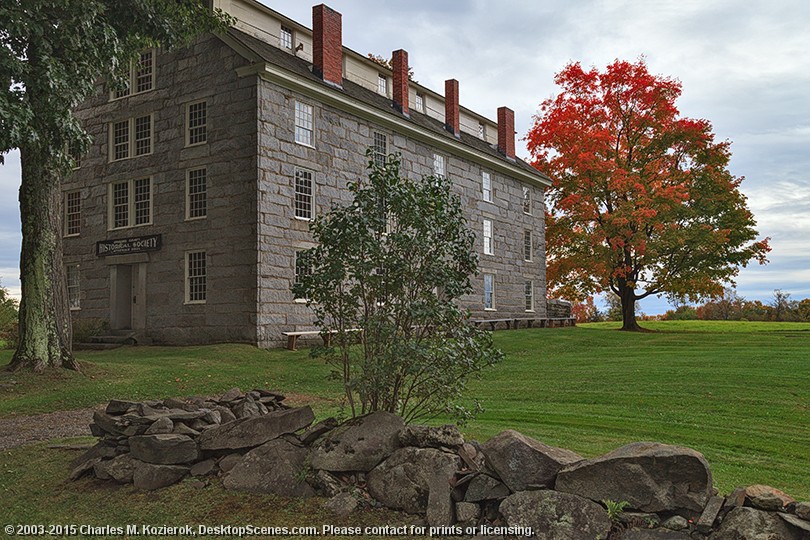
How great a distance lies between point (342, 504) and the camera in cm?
672

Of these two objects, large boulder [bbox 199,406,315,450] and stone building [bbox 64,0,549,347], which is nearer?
large boulder [bbox 199,406,315,450]

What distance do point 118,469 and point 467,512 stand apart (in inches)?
162

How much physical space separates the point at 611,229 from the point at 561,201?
3626mm

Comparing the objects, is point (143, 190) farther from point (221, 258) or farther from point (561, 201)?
point (561, 201)

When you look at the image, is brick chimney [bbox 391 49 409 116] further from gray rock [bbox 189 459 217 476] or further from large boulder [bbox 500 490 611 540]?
large boulder [bbox 500 490 611 540]

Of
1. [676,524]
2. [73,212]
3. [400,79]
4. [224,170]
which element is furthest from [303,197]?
[676,524]

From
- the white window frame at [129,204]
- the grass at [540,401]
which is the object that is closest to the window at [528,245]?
the grass at [540,401]

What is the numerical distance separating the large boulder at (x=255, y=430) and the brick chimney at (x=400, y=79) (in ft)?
77.6

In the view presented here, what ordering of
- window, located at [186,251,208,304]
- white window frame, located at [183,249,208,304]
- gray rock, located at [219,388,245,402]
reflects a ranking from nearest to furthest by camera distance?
1. gray rock, located at [219,388,245,402]
2. white window frame, located at [183,249,208,304]
3. window, located at [186,251,208,304]

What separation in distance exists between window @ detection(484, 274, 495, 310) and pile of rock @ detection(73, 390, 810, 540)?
25570 mm

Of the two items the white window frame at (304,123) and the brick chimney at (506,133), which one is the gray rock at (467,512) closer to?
the white window frame at (304,123)

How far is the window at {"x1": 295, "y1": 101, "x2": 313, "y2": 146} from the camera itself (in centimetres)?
2366

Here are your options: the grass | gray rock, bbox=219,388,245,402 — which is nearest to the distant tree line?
the grass

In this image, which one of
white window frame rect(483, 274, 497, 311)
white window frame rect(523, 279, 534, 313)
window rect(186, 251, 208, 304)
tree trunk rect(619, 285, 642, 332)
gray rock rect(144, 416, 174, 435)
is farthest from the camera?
white window frame rect(523, 279, 534, 313)
